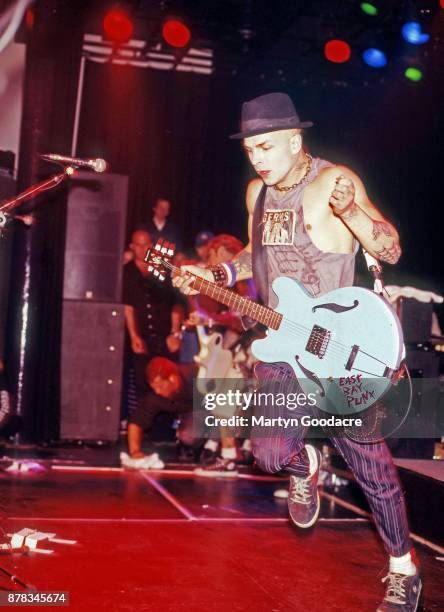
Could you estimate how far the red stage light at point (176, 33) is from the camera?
1073 cm

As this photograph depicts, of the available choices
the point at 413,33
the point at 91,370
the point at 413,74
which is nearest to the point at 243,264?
the point at 91,370

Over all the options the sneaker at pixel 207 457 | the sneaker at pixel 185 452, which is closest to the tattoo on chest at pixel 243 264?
the sneaker at pixel 207 457

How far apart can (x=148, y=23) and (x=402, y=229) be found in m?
4.97

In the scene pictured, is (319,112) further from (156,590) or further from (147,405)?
(156,590)

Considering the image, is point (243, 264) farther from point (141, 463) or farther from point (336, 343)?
point (141, 463)

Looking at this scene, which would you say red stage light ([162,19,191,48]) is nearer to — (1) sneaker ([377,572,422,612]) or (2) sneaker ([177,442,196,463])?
(2) sneaker ([177,442,196,463])

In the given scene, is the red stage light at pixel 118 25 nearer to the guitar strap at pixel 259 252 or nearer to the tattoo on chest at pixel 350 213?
the guitar strap at pixel 259 252

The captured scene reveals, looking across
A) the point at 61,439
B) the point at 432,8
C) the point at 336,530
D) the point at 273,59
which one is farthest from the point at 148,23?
the point at 336,530

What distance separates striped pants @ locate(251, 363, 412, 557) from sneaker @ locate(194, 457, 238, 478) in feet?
13.4

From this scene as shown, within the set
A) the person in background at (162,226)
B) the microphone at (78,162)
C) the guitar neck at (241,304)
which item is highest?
the person in background at (162,226)

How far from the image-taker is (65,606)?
12.3 ft

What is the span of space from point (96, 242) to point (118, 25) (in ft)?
9.56

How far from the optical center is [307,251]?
425cm

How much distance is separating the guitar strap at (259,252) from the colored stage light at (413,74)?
7927mm
